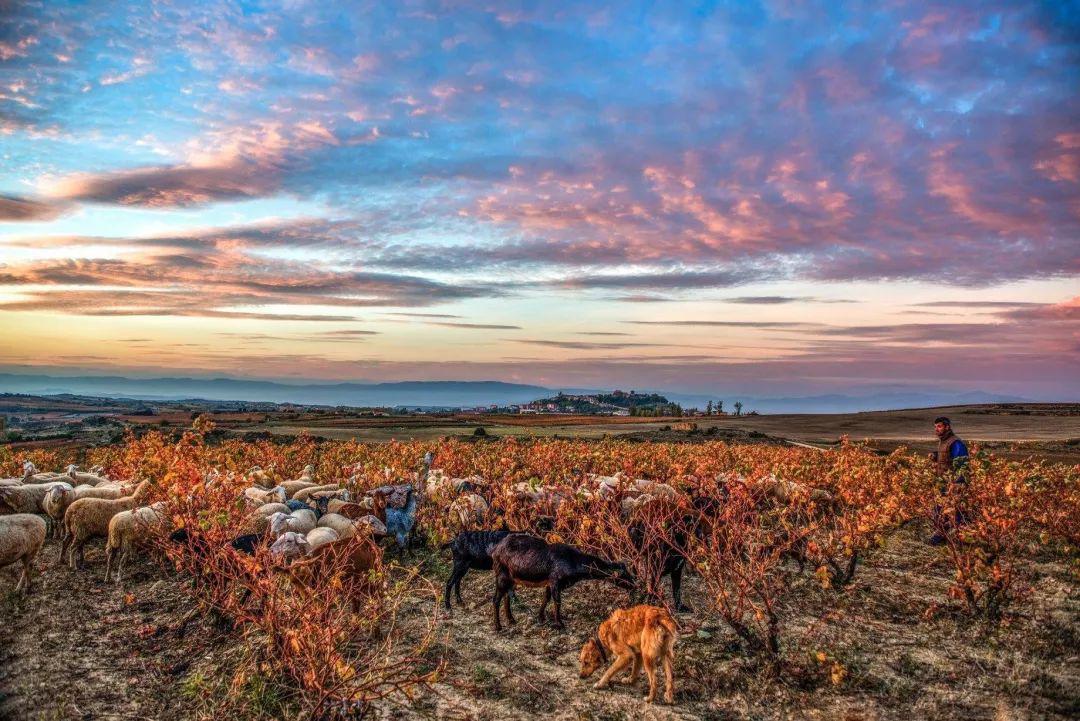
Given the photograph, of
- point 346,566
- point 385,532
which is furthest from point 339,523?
point 346,566

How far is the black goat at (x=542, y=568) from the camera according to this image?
864cm

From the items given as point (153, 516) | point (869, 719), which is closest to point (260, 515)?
point (153, 516)

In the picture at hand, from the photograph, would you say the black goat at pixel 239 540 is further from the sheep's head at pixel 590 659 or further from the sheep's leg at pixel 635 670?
the sheep's leg at pixel 635 670

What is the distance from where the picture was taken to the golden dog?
21.9 feet

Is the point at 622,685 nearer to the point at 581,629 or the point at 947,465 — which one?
the point at 581,629

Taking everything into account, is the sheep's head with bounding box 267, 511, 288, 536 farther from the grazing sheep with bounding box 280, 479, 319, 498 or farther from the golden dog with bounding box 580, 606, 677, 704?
the golden dog with bounding box 580, 606, 677, 704

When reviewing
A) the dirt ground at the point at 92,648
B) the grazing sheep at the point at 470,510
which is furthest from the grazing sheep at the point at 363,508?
the dirt ground at the point at 92,648

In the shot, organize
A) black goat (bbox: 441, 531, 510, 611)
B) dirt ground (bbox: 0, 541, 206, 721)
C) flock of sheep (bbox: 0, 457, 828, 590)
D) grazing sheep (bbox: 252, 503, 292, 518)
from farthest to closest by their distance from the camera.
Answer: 1. grazing sheep (bbox: 252, 503, 292, 518)
2. flock of sheep (bbox: 0, 457, 828, 590)
3. black goat (bbox: 441, 531, 510, 611)
4. dirt ground (bbox: 0, 541, 206, 721)

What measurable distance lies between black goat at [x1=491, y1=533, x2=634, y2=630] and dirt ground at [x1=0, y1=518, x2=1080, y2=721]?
52 cm

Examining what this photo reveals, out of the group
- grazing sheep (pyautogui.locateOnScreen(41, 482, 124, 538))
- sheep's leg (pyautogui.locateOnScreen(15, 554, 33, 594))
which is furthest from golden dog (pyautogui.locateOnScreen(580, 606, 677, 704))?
grazing sheep (pyautogui.locateOnScreen(41, 482, 124, 538))

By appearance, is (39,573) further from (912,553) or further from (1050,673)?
(912,553)

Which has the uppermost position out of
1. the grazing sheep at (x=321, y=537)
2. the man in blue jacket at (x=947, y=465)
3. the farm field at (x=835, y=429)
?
the man in blue jacket at (x=947, y=465)

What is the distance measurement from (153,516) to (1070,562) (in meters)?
17.0

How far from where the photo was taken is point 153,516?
11.1 meters
